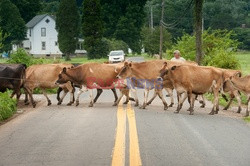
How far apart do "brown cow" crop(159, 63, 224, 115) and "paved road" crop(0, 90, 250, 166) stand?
93 centimetres

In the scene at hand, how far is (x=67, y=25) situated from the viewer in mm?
83938

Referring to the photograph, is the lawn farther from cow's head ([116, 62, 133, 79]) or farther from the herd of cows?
cow's head ([116, 62, 133, 79])

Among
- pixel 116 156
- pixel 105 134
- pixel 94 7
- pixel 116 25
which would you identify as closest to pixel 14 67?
pixel 105 134

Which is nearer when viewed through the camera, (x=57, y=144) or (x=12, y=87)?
(x=57, y=144)

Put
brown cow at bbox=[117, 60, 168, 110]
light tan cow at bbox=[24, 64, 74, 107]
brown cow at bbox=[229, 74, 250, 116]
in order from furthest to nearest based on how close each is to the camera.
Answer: light tan cow at bbox=[24, 64, 74, 107] < brown cow at bbox=[117, 60, 168, 110] < brown cow at bbox=[229, 74, 250, 116]

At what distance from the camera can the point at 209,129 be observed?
1116 centimetres

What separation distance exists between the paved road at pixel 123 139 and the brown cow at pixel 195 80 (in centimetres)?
93

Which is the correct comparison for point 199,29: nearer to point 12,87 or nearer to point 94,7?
point 12,87

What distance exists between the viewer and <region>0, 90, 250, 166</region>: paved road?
790 centimetres

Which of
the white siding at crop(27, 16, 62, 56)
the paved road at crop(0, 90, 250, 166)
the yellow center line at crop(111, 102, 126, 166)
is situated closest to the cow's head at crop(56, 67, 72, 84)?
the paved road at crop(0, 90, 250, 166)

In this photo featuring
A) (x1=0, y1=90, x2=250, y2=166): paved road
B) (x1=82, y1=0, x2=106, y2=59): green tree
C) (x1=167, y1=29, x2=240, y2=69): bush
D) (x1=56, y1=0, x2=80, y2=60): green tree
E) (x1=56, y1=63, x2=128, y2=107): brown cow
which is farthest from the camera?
→ (x1=56, y1=0, x2=80, y2=60): green tree

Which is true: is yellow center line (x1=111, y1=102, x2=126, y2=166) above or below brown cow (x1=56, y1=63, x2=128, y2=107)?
below

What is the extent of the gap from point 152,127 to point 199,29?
20.9 m

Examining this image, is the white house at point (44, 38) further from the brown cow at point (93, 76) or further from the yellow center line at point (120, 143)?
the yellow center line at point (120, 143)
